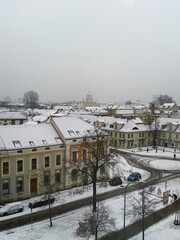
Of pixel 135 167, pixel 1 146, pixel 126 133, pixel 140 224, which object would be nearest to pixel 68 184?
pixel 1 146

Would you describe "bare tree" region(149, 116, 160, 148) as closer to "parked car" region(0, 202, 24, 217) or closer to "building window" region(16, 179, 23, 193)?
"building window" region(16, 179, 23, 193)

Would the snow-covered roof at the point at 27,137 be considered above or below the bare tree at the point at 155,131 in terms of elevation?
above

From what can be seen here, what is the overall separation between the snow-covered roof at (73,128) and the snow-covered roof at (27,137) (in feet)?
4.10

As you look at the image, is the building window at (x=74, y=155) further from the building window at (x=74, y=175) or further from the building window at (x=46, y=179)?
the building window at (x=46, y=179)

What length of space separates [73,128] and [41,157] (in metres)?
7.53

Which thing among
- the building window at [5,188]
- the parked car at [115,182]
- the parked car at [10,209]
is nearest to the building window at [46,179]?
the building window at [5,188]

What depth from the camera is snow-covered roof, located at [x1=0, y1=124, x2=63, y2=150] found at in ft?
116

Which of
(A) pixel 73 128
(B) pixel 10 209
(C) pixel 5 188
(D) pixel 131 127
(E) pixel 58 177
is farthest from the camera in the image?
(D) pixel 131 127

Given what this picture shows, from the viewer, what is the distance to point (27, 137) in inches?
1464

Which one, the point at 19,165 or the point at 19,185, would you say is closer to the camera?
the point at 19,185

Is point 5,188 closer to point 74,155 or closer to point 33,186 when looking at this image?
point 33,186

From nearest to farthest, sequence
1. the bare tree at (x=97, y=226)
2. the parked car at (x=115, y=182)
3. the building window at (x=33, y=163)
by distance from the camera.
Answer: the bare tree at (x=97, y=226) < the building window at (x=33, y=163) < the parked car at (x=115, y=182)

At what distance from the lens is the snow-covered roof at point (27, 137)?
35281 millimetres

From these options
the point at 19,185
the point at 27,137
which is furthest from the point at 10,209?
the point at 27,137
